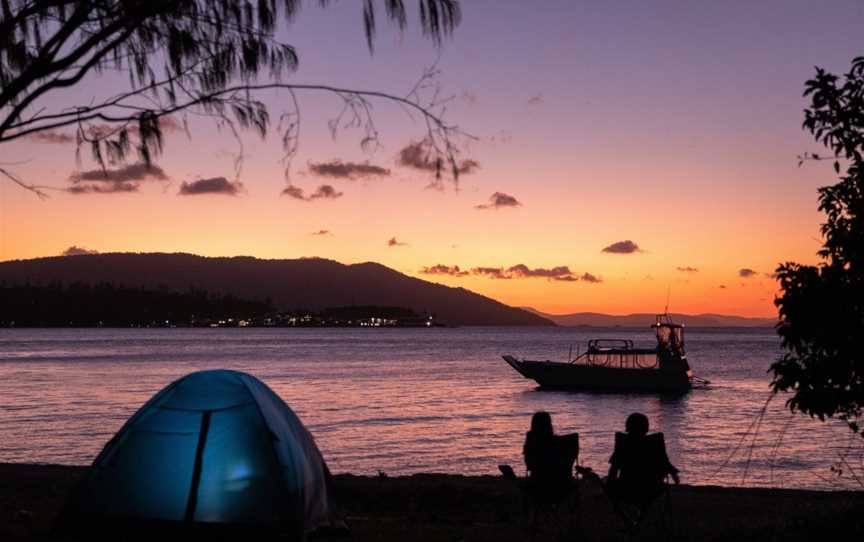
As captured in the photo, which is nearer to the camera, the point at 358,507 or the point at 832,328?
the point at 832,328

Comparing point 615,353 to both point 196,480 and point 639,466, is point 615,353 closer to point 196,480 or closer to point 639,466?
point 639,466

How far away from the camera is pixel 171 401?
8.16 metres

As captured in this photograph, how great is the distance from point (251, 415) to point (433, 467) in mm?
13207

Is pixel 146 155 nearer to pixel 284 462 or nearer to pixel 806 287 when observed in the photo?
pixel 284 462

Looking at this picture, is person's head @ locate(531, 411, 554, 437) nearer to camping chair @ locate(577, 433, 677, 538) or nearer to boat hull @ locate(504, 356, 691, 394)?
camping chair @ locate(577, 433, 677, 538)

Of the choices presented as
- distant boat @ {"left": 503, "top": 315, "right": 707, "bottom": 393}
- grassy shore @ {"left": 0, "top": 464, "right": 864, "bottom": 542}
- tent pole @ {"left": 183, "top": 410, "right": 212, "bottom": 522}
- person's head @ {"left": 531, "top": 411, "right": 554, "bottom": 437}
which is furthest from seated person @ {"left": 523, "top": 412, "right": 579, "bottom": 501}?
distant boat @ {"left": 503, "top": 315, "right": 707, "bottom": 393}

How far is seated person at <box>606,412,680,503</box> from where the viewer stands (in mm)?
7980

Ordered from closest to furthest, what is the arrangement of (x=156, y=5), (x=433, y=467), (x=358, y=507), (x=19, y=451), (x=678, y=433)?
(x=156, y=5)
(x=358, y=507)
(x=433, y=467)
(x=19, y=451)
(x=678, y=433)

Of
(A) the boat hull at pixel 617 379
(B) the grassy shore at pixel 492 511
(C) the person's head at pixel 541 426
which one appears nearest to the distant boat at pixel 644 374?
(A) the boat hull at pixel 617 379

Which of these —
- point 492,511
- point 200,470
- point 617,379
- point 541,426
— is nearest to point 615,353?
point 617,379

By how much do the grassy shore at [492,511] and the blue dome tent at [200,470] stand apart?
682mm

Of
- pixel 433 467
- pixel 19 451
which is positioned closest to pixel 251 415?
pixel 433 467

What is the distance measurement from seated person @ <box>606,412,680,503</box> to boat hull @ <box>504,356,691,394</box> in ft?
125

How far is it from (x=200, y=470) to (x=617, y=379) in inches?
1568
